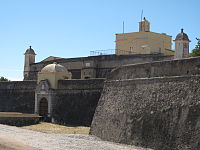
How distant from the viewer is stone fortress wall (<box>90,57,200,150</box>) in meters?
15.5

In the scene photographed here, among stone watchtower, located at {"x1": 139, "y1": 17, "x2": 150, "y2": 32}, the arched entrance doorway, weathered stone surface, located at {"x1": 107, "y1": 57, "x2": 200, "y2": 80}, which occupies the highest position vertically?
stone watchtower, located at {"x1": 139, "y1": 17, "x2": 150, "y2": 32}

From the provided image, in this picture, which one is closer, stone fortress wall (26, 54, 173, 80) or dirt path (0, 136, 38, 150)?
dirt path (0, 136, 38, 150)

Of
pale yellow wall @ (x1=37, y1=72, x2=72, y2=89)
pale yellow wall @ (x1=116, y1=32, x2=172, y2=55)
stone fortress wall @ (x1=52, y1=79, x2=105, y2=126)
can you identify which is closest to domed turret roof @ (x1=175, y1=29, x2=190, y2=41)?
pale yellow wall @ (x1=116, y1=32, x2=172, y2=55)

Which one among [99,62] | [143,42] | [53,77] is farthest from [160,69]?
[143,42]

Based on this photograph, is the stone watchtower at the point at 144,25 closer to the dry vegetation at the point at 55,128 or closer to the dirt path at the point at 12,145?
the dry vegetation at the point at 55,128

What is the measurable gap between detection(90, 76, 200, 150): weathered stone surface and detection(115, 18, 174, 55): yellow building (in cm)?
1562

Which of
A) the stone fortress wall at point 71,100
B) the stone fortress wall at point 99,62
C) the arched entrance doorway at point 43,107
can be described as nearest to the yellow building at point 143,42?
the stone fortress wall at point 99,62

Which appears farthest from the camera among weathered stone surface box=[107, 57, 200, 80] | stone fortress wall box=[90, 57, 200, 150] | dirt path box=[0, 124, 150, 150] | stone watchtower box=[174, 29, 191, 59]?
stone watchtower box=[174, 29, 191, 59]

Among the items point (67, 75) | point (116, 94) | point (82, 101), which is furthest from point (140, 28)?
point (116, 94)

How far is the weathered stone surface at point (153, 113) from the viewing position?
50.4ft

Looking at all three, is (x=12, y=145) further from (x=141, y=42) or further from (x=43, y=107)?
(x=141, y=42)

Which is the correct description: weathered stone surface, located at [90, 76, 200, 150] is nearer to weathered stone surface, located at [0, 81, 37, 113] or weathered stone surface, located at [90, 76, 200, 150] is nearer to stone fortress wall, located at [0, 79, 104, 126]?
stone fortress wall, located at [0, 79, 104, 126]

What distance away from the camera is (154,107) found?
17.7 metres

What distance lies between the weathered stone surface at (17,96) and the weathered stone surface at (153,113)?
1249cm
